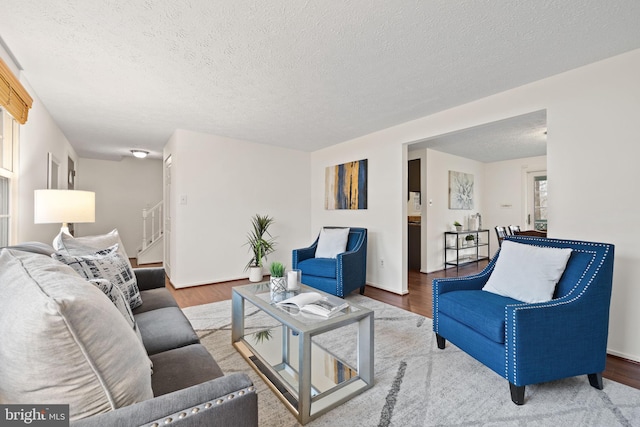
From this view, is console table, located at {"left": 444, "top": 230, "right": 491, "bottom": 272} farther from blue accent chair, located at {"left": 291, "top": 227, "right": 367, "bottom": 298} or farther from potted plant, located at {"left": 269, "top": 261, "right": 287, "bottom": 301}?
potted plant, located at {"left": 269, "top": 261, "right": 287, "bottom": 301}

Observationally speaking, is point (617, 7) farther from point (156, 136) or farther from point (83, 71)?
point (156, 136)

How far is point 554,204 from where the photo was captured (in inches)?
96.7

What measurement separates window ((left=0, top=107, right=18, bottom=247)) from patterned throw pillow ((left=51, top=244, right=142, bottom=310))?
110cm

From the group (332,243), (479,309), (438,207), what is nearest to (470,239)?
(438,207)

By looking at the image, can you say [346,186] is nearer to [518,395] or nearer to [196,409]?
[518,395]

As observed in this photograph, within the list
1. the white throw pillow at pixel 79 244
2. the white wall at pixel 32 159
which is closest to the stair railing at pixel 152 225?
the white wall at pixel 32 159

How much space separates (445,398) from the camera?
166cm

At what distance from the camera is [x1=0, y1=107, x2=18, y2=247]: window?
2180 millimetres

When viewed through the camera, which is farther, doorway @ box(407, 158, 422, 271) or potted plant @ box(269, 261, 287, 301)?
doorway @ box(407, 158, 422, 271)

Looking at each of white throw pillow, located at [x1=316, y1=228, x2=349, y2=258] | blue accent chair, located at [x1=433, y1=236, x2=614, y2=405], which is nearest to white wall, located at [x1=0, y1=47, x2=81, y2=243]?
white throw pillow, located at [x1=316, y1=228, x2=349, y2=258]

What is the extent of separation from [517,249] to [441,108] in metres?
1.79

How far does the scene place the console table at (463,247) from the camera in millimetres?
Answer: 5461

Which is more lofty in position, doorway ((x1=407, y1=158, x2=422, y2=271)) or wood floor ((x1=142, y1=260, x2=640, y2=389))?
doorway ((x1=407, y1=158, x2=422, y2=271))

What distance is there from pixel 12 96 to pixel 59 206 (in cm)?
99
